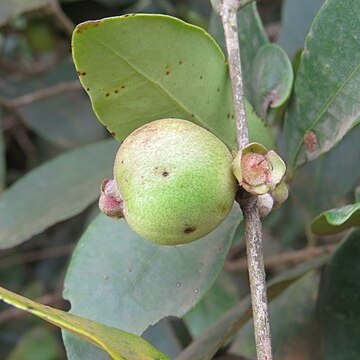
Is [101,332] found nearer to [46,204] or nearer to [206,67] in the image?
[206,67]

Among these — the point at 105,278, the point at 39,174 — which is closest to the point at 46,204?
the point at 39,174

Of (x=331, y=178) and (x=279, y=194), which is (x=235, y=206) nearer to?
(x=279, y=194)

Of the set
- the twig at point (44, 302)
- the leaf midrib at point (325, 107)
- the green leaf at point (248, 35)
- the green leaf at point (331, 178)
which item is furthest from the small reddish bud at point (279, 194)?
the twig at point (44, 302)

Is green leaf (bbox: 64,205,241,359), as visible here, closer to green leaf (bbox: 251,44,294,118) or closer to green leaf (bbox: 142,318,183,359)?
green leaf (bbox: 251,44,294,118)

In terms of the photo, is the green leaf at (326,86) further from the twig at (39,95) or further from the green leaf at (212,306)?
the twig at (39,95)

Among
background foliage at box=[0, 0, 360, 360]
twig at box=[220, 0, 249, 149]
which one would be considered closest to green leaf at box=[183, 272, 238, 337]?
background foliage at box=[0, 0, 360, 360]

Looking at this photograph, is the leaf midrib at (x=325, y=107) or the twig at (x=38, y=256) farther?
the twig at (x=38, y=256)
